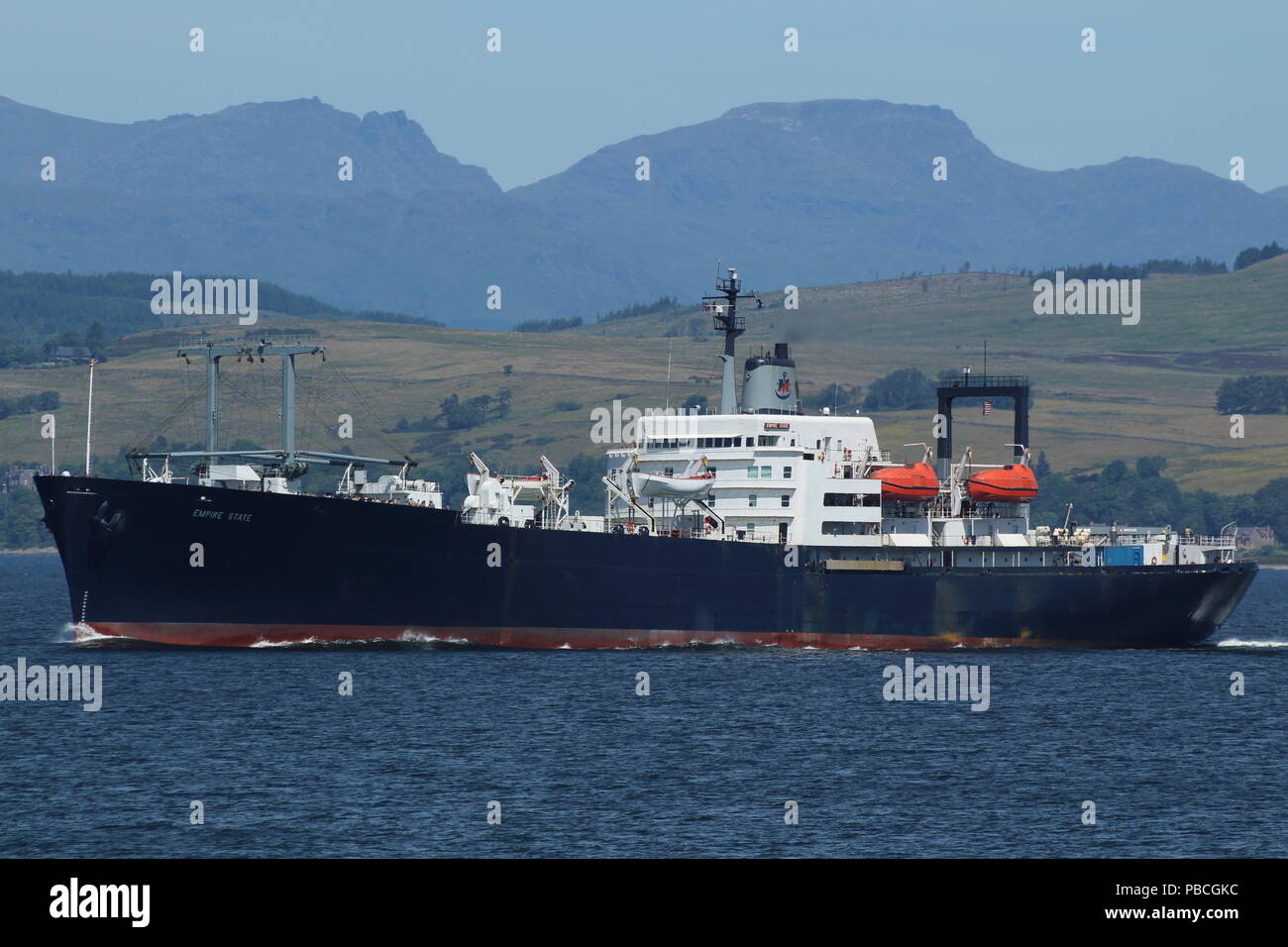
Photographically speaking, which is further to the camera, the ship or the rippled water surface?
the ship

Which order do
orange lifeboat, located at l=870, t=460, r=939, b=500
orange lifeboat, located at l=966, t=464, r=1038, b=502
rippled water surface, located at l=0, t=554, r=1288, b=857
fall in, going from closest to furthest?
rippled water surface, located at l=0, t=554, r=1288, b=857, orange lifeboat, located at l=870, t=460, r=939, b=500, orange lifeboat, located at l=966, t=464, r=1038, b=502

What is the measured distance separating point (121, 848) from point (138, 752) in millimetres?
9911

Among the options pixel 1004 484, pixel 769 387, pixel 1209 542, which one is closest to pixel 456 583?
pixel 769 387

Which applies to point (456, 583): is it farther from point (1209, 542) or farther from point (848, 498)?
point (1209, 542)

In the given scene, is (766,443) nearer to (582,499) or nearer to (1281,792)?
(1281,792)

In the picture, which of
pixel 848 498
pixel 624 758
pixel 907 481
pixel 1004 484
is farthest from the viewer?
pixel 1004 484

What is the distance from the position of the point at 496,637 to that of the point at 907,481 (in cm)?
1670

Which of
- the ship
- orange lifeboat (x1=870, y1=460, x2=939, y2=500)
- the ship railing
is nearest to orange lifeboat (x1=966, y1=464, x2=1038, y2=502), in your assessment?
the ship

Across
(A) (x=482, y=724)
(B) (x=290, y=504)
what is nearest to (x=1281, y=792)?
(A) (x=482, y=724)

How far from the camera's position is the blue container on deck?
227 ft

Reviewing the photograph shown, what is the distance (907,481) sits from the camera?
68.0m

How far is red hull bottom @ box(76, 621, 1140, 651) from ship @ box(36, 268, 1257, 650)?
0.07 m

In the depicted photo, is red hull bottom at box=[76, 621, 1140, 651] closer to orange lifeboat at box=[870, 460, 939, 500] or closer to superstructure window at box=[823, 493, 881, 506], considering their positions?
superstructure window at box=[823, 493, 881, 506]
